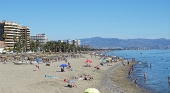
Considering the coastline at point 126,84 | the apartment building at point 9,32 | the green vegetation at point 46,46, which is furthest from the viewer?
the apartment building at point 9,32

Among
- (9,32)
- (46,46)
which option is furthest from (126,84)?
(9,32)

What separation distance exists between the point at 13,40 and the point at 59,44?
1048 inches

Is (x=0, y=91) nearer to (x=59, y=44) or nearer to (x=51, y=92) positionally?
(x=51, y=92)

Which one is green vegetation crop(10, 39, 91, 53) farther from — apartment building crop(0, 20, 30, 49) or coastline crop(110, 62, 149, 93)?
coastline crop(110, 62, 149, 93)

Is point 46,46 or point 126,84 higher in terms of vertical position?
point 46,46

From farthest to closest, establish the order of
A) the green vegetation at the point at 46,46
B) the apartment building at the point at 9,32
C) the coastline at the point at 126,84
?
the apartment building at the point at 9,32 → the green vegetation at the point at 46,46 → the coastline at the point at 126,84

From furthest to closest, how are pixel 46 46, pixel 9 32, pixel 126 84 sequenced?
pixel 46 46
pixel 9 32
pixel 126 84

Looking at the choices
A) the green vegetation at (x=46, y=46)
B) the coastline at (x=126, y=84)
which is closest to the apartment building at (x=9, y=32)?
the green vegetation at (x=46, y=46)

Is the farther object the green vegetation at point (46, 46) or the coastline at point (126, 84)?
the green vegetation at point (46, 46)

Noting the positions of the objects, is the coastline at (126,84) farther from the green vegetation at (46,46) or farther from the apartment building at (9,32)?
the apartment building at (9,32)

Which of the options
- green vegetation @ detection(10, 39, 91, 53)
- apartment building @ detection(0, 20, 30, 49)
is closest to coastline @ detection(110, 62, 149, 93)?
green vegetation @ detection(10, 39, 91, 53)

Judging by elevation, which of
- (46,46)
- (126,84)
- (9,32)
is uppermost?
(9,32)

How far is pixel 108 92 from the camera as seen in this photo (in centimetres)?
2339

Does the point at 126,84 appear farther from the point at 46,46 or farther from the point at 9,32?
the point at 9,32
